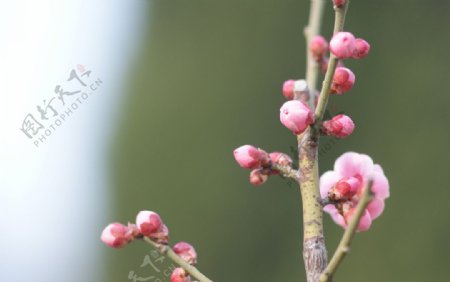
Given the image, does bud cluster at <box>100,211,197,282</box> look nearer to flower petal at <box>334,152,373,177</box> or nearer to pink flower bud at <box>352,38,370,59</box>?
flower petal at <box>334,152,373,177</box>

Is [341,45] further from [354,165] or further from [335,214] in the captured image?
[335,214]

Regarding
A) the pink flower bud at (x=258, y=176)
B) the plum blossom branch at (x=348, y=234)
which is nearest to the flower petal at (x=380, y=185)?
the pink flower bud at (x=258, y=176)

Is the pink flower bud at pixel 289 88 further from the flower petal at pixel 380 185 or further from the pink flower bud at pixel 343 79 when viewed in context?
the flower petal at pixel 380 185

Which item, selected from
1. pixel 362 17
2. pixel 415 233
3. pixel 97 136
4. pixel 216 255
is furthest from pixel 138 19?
pixel 415 233

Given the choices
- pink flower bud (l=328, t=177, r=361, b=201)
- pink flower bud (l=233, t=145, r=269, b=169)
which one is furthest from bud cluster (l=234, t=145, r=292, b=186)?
pink flower bud (l=328, t=177, r=361, b=201)

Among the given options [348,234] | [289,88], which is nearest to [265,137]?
[289,88]
